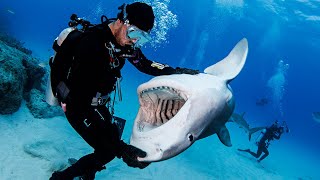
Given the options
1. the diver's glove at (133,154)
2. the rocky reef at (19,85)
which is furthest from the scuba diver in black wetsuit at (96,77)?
the rocky reef at (19,85)

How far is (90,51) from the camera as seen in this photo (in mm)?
2988

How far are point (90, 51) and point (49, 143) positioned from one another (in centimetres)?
534

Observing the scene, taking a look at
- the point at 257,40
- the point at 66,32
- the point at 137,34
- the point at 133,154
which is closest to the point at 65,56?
the point at 66,32

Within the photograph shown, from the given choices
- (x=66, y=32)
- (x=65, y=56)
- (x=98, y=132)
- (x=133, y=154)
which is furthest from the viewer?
(x=66, y=32)

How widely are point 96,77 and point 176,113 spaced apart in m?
1.05

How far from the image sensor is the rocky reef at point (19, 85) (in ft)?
23.1

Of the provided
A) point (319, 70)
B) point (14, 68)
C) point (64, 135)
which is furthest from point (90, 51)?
point (319, 70)

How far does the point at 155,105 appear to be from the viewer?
369cm

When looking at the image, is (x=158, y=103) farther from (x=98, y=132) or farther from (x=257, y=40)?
(x=257, y=40)

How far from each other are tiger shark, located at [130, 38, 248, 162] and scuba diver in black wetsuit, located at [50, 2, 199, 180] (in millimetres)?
186

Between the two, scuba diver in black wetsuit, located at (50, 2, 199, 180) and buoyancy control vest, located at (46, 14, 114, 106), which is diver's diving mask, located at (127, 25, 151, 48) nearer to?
scuba diver in black wetsuit, located at (50, 2, 199, 180)

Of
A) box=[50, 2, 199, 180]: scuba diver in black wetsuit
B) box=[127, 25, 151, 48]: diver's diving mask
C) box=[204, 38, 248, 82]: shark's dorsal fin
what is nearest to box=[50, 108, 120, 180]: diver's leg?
box=[50, 2, 199, 180]: scuba diver in black wetsuit

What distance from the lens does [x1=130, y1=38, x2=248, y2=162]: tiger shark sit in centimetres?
257

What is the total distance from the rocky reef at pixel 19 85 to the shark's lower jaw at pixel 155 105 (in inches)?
193
